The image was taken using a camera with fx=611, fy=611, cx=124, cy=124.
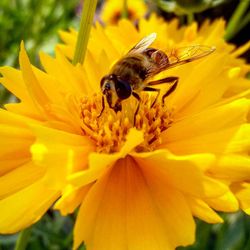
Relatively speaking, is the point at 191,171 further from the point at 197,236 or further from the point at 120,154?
the point at 197,236

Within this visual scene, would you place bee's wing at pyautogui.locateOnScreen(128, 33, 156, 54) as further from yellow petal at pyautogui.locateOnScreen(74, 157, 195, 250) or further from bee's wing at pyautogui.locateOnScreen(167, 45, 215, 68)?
yellow petal at pyautogui.locateOnScreen(74, 157, 195, 250)

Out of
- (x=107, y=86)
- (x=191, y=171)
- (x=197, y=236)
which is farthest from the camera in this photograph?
(x=197, y=236)

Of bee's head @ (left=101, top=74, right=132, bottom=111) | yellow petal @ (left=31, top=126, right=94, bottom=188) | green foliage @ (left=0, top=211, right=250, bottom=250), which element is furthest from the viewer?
green foliage @ (left=0, top=211, right=250, bottom=250)

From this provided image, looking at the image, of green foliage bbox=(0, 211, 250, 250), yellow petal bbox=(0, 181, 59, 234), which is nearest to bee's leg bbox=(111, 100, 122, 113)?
yellow petal bbox=(0, 181, 59, 234)

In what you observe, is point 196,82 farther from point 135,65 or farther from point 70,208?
point 70,208

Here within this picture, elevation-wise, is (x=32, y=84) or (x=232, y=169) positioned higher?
(x=32, y=84)

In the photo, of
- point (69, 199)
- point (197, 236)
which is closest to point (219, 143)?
point (69, 199)

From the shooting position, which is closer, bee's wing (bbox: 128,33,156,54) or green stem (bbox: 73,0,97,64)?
green stem (bbox: 73,0,97,64)
